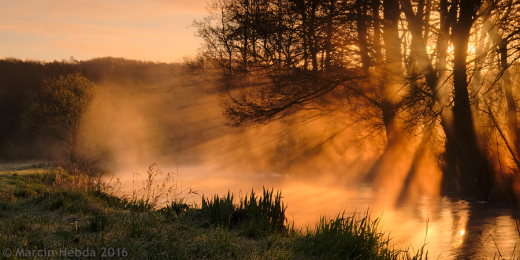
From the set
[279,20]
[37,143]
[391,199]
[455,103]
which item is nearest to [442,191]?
[391,199]

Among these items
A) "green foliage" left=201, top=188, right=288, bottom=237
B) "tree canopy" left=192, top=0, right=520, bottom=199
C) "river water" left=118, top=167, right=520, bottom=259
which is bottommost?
"river water" left=118, top=167, right=520, bottom=259

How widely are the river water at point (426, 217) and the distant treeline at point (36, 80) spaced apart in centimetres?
2218

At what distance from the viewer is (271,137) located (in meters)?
23.9

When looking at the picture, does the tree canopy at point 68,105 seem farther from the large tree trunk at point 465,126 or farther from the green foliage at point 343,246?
the green foliage at point 343,246

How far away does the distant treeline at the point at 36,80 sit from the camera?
1595 inches

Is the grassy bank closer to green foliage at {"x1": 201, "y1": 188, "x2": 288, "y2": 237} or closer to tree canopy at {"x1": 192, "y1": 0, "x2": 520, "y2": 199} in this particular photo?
green foliage at {"x1": 201, "y1": 188, "x2": 288, "y2": 237}

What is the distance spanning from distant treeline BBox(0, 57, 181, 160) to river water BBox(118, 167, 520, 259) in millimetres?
22178

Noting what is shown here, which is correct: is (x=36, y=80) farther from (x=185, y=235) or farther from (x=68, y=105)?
(x=185, y=235)

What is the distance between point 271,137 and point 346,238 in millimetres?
18963

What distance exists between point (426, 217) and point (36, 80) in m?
57.9

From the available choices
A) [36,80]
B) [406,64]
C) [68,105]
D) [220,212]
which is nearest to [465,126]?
[406,64]

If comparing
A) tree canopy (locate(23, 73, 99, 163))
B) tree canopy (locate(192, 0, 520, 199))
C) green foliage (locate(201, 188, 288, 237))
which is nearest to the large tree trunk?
tree canopy (locate(192, 0, 520, 199))

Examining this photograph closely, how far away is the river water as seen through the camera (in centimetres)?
652

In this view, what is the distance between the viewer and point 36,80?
174 feet
